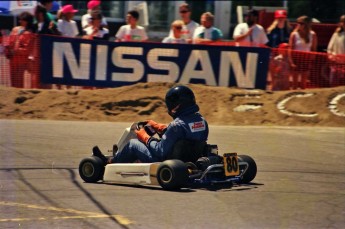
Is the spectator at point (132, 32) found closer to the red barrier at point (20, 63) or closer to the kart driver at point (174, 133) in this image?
the red barrier at point (20, 63)

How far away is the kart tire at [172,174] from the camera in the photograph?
321 inches

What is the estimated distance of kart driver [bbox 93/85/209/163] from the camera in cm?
848

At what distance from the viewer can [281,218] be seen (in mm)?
7297

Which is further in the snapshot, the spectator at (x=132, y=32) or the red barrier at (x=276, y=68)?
the spectator at (x=132, y=32)

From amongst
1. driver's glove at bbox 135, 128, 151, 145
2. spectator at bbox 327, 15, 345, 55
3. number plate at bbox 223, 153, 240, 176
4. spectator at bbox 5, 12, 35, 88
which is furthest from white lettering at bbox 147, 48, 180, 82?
number plate at bbox 223, 153, 240, 176

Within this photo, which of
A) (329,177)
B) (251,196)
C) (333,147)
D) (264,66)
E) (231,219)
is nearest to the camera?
(231,219)

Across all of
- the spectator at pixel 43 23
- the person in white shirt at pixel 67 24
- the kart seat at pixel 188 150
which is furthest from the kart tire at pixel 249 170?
the person in white shirt at pixel 67 24

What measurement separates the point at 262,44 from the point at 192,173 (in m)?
7.93

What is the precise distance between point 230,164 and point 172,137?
0.67 m

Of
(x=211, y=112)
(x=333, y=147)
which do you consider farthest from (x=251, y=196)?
(x=211, y=112)

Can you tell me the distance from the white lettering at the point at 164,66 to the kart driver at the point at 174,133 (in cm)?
633

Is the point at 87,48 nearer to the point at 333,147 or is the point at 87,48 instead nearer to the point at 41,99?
the point at 41,99

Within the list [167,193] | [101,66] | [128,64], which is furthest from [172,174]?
[101,66]

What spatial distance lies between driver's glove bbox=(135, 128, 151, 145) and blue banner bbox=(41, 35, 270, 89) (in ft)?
20.7
